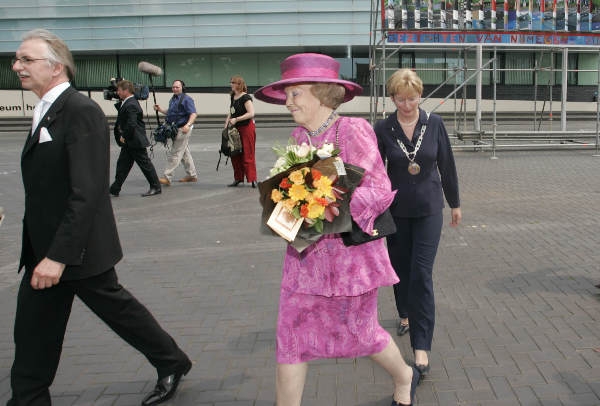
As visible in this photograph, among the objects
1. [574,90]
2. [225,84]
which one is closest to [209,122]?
[225,84]

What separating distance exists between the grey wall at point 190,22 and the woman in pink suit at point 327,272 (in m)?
33.3

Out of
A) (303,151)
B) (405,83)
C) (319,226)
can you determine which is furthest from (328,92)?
(405,83)

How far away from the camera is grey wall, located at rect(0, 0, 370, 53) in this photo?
35.2 metres

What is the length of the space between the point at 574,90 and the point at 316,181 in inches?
1317

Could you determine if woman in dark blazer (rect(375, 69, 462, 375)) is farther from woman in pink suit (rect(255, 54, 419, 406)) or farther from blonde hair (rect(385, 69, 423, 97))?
woman in pink suit (rect(255, 54, 419, 406))

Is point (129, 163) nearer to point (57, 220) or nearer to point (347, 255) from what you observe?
point (57, 220)

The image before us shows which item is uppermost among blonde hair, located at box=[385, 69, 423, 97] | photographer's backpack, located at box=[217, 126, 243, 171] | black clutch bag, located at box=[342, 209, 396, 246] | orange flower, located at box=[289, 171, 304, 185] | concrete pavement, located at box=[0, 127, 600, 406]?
blonde hair, located at box=[385, 69, 423, 97]

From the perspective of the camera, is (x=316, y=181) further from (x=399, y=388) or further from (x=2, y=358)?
(x=2, y=358)

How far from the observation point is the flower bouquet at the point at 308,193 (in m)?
2.47

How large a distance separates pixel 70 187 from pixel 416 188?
1874 mm

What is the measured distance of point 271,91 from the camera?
121 inches

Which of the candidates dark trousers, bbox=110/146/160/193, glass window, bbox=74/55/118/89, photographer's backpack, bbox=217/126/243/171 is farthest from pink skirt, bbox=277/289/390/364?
glass window, bbox=74/55/118/89

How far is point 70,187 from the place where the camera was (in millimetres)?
2824

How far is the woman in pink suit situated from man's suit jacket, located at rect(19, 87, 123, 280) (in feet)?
2.92
